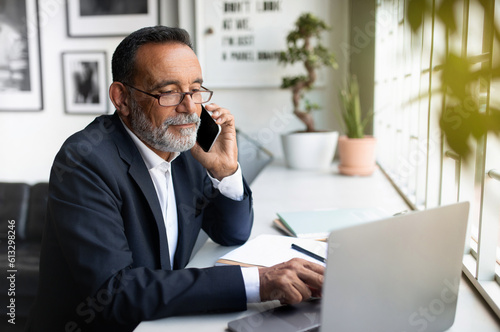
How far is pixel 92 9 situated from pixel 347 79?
5.86ft

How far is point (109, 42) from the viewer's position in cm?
306

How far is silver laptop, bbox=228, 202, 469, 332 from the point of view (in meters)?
0.63

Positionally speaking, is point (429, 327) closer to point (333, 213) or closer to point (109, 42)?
point (333, 213)

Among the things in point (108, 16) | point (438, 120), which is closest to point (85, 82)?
point (108, 16)

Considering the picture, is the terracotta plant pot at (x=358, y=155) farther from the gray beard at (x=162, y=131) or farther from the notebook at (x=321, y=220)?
the gray beard at (x=162, y=131)

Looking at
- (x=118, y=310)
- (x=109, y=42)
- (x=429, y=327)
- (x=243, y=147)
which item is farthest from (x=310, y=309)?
(x=109, y=42)

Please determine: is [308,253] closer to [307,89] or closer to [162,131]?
[162,131]

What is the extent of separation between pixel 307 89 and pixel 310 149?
0.43m

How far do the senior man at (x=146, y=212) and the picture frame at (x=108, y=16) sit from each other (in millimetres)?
1806

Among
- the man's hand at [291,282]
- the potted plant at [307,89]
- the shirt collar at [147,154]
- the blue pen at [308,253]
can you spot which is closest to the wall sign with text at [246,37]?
the potted plant at [307,89]

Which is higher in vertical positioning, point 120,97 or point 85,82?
point 85,82

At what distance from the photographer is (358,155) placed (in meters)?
2.32

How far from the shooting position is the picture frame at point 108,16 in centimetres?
299

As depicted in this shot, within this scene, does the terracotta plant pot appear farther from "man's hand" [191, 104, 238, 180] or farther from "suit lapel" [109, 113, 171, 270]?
"suit lapel" [109, 113, 171, 270]
